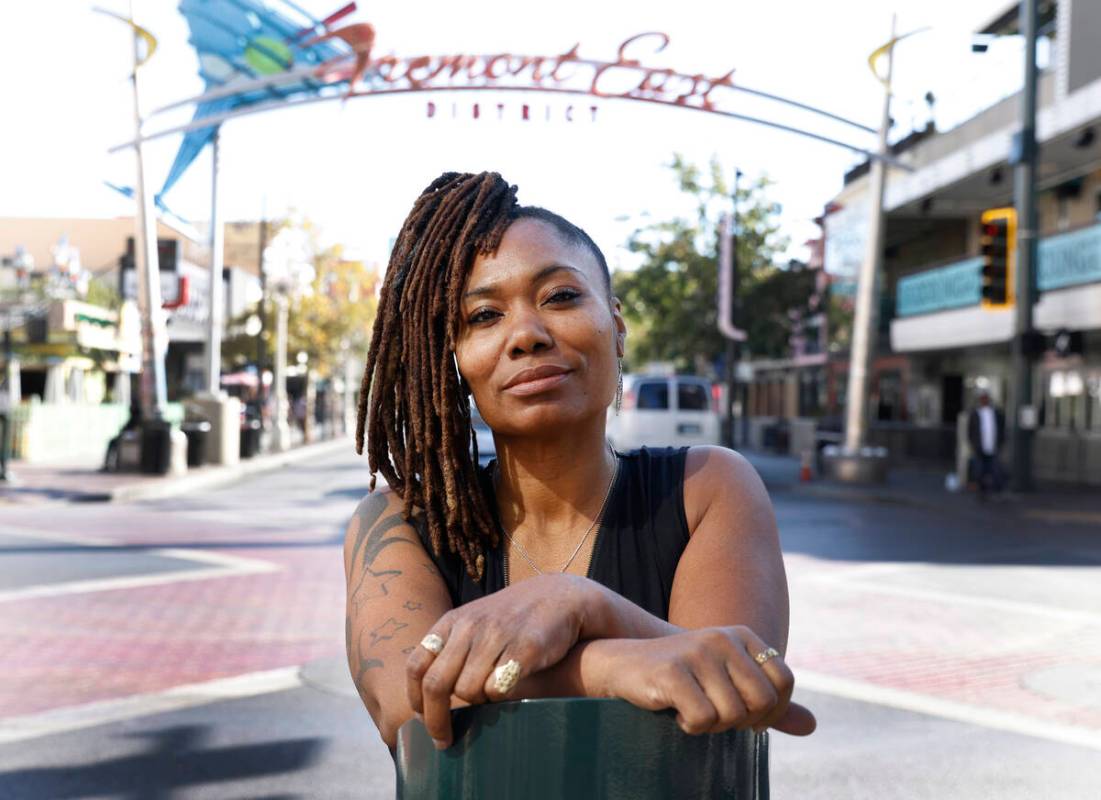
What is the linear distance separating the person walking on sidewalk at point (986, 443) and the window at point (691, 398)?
6.87 meters

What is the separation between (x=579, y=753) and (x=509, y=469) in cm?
72

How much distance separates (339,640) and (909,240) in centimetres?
3044

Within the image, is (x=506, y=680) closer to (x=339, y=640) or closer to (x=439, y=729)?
(x=439, y=729)

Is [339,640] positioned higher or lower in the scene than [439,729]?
lower

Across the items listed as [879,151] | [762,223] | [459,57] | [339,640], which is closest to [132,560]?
[339,640]

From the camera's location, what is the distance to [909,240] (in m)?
35.3

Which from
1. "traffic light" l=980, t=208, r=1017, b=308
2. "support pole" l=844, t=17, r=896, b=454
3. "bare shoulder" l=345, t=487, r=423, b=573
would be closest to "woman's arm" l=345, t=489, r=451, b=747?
"bare shoulder" l=345, t=487, r=423, b=573

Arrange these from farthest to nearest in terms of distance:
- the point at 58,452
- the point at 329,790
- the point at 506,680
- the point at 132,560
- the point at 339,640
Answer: the point at 58,452 < the point at 132,560 < the point at 339,640 < the point at 329,790 < the point at 506,680

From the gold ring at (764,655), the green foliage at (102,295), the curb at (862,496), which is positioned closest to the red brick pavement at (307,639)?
the gold ring at (764,655)

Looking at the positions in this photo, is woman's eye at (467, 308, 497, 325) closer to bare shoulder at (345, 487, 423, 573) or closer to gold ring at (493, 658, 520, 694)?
bare shoulder at (345, 487, 423, 573)

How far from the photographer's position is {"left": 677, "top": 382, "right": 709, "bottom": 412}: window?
26047mm

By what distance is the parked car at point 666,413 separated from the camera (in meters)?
25.5

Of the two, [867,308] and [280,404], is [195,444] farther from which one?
[867,308]

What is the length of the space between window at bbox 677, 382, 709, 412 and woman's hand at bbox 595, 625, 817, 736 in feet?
81.4
